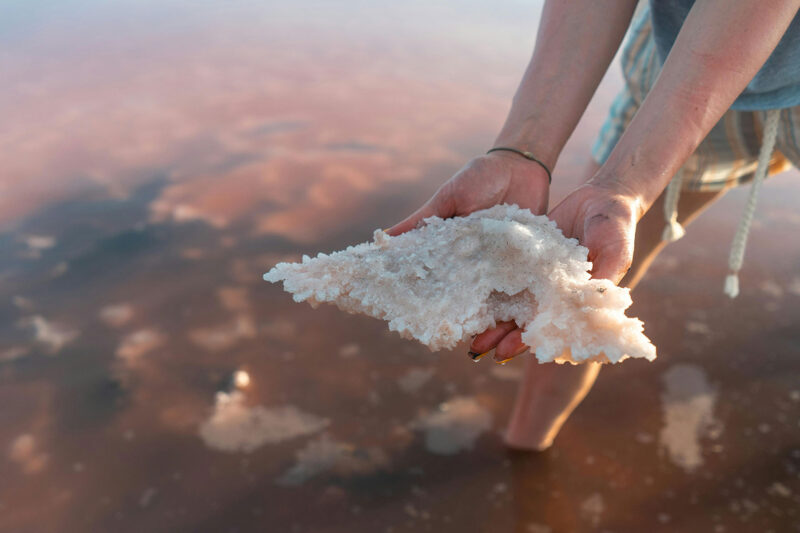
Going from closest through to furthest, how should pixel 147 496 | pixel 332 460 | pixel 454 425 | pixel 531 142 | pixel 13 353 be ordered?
pixel 531 142 → pixel 147 496 → pixel 332 460 → pixel 454 425 → pixel 13 353

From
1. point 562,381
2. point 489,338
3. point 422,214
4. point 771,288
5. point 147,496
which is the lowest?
point 147,496

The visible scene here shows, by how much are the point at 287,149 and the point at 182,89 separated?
1165 mm

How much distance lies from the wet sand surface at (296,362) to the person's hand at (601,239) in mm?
889

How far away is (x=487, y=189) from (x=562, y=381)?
0.74 meters

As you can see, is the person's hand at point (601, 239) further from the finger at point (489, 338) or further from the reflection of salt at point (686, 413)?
the reflection of salt at point (686, 413)

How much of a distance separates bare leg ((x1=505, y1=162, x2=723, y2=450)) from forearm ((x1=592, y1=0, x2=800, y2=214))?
0.52m

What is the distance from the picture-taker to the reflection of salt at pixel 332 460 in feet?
6.52

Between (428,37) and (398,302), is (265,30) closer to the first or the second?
(428,37)

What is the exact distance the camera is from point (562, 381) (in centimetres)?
192

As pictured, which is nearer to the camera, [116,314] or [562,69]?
[562,69]

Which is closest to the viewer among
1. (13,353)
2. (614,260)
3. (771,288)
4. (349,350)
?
(614,260)

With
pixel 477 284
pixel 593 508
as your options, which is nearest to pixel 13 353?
pixel 477 284

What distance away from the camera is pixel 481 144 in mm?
3680

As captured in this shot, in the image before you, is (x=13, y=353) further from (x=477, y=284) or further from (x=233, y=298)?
(x=477, y=284)
